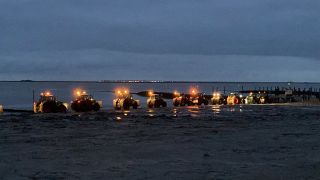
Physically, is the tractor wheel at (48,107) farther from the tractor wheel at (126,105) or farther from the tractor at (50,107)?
the tractor wheel at (126,105)

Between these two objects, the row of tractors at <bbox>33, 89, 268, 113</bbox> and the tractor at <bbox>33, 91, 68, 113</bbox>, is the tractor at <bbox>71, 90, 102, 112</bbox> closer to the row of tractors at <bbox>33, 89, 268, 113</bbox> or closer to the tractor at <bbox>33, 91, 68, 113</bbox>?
the row of tractors at <bbox>33, 89, 268, 113</bbox>

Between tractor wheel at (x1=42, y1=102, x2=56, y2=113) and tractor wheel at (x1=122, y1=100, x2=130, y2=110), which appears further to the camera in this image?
tractor wheel at (x1=122, y1=100, x2=130, y2=110)

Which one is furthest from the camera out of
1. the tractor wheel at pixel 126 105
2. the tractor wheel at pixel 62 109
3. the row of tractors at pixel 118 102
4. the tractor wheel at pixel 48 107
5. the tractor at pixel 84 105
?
the tractor wheel at pixel 126 105

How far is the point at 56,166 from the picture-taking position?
18594mm

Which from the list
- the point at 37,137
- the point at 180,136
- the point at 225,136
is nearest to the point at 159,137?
the point at 180,136

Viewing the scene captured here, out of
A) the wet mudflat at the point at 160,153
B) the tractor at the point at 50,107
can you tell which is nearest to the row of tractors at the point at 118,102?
the tractor at the point at 50,107

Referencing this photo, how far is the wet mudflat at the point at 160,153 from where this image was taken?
17312mm

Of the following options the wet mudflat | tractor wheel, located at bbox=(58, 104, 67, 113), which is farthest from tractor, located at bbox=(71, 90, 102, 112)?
the wet mudflat

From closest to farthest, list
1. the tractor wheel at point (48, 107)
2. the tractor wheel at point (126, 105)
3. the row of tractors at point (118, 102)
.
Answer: the tractor wheel at point (48, 107)
the row of tractors at point (118, 102)
the tractor wheel at point (126, 105)

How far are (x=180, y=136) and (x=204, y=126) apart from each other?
7.73 m

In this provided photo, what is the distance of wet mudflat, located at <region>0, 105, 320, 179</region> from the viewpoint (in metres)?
17.3

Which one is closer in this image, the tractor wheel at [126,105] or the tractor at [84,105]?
the tractor at [84,105]

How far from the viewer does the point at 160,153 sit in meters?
22.2

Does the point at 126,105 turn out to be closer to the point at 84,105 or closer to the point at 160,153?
the point at 84,105
